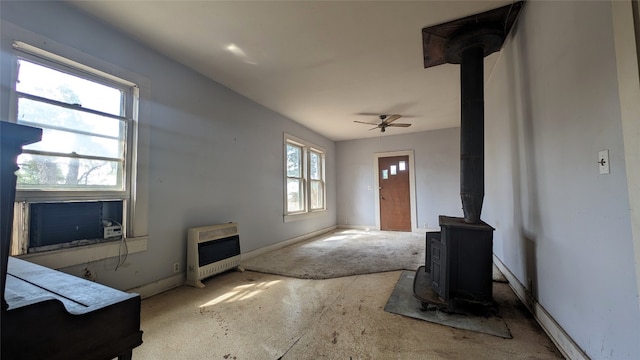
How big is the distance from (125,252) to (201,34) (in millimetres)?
2072

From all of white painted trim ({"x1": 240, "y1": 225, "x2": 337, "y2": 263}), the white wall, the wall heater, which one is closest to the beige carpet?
white painted trim ({"x1": 240, "y1": 225, "x2": 337, "y2": 263})

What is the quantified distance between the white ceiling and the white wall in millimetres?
173

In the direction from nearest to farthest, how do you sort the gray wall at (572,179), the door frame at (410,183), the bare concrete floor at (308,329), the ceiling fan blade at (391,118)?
the gray wall at (572,179) → the bare concrete floor at (308,329) → the ceiling fan blade at (391,118) → the door frame at (410,183)

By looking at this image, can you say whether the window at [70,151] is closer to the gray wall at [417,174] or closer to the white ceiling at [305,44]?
the white ceiling at [305,44]

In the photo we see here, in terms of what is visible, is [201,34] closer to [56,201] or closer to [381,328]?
[56,201]

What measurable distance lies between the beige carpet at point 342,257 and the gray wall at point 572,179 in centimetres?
157

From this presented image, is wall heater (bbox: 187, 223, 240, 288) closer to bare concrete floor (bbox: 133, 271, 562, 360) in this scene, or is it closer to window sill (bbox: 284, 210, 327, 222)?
bare concrete floor (bbox: 133, 271, 562, 360)

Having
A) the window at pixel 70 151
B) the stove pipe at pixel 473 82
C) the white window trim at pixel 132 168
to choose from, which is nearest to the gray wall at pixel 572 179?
the stove pipe at pixel 473 82

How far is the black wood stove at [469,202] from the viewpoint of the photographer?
2035 mm

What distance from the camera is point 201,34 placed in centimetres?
230

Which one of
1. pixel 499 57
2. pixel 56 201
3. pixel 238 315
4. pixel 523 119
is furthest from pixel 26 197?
pixel 499 57

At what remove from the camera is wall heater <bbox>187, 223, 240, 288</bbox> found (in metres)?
2.72

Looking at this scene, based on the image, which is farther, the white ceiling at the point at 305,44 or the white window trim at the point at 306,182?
the white window trim at the point at 306,182

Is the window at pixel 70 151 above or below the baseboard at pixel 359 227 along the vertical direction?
above
